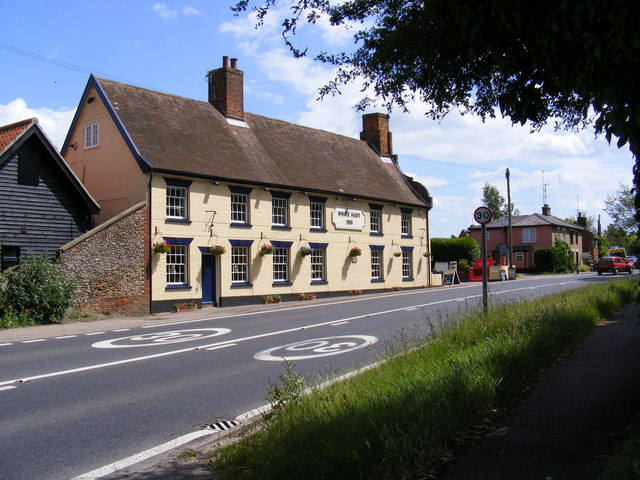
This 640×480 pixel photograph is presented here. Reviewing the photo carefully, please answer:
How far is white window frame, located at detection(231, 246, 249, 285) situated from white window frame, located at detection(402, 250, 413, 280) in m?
12.3

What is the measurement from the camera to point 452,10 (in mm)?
4793

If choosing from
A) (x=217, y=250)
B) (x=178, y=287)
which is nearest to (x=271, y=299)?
(x=217, y=250)

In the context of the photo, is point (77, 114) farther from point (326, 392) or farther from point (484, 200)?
point (484, 200)

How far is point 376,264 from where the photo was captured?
3247 centimetres

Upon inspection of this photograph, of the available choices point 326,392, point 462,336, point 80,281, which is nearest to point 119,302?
point 80,281

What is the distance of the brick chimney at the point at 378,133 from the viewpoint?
38.1 m

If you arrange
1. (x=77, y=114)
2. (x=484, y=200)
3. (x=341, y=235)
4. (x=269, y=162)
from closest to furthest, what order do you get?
(x=77, y=114) < (x=269, y=162) < (x=341, y=235) < (x=484, y=200)

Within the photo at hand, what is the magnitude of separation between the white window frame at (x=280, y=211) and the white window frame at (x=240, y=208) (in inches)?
61.9

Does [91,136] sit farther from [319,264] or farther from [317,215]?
[319,264]

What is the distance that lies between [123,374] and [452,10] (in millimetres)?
7190

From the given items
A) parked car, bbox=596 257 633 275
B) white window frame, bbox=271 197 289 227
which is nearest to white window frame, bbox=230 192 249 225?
white window frame, bbox=271 197 289 227

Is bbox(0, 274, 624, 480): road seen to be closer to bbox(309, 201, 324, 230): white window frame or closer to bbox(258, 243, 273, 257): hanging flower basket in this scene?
bbox(258, 243, 273, 257): hanging flower basket

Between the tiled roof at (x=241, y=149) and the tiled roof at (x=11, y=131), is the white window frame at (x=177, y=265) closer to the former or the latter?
the tiled roof at (x=241, y=149)

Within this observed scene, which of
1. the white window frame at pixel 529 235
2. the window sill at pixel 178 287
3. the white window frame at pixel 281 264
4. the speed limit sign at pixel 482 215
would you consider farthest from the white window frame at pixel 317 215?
the white window frame at pixel 529 235
